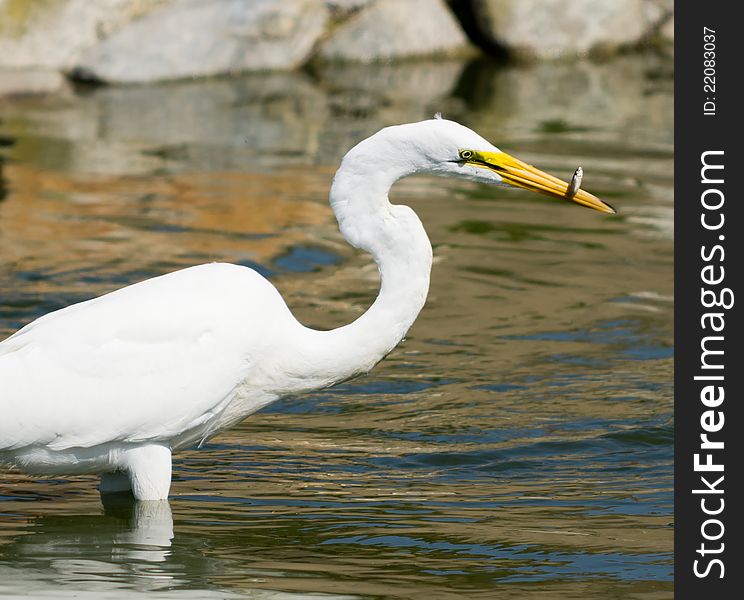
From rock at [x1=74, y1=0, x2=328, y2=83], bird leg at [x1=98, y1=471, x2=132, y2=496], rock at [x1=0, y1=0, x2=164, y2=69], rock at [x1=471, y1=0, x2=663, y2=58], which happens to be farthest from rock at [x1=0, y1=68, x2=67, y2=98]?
bird leg at [x1=98, y1=471, x2=132, y2=496]

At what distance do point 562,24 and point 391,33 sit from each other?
2484 millimetres

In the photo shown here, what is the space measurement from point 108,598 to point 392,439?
2.28 m

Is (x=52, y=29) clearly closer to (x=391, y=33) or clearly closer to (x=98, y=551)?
(x=391, y=33)

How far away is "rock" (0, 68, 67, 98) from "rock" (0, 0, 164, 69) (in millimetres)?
85

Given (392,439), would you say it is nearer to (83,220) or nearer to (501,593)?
(501,593)

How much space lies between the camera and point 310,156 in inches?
546

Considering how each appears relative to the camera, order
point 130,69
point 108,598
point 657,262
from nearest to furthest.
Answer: point 108,598 → point 657,262 → point 130,69

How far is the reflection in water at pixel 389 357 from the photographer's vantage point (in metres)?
5.87

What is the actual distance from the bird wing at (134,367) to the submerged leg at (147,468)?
4.0 inches

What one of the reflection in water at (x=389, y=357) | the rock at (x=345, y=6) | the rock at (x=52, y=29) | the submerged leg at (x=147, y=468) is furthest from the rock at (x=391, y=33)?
the submerged leg at (x=147, y=468)

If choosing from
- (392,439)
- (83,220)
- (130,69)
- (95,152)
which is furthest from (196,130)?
(392,439)

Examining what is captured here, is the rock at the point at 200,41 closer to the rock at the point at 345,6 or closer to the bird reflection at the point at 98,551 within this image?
the rock at the point at 345,6

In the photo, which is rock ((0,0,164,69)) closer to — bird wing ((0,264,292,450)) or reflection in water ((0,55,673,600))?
reflection in water ((0,55,673,600))

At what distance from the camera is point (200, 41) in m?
17.7
